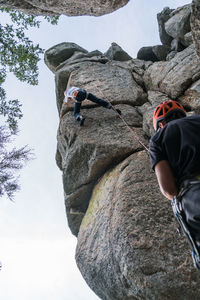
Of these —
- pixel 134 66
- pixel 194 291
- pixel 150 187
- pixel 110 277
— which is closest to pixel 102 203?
pixel 150 187

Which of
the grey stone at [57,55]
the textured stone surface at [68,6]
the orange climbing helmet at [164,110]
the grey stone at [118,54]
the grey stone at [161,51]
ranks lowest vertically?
the orange climbing helmet at [164,110]

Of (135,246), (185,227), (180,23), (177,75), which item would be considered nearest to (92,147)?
(135,246)

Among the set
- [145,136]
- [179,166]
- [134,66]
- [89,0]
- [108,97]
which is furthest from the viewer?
[134,66]

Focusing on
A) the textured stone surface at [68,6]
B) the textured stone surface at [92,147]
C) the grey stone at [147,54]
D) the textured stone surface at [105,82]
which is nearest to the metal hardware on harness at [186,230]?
the textured stone surface at [92,147]

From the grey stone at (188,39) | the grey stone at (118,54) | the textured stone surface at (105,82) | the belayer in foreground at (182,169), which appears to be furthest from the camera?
the grey stone at (118,54)

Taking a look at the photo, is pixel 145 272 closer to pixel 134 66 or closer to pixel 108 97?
pixel 108 97

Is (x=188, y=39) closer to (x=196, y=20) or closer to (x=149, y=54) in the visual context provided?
(x=149, y=54)

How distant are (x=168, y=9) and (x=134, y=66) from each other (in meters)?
4.75

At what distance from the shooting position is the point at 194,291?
3.92m

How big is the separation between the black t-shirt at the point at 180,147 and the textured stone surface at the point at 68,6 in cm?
717

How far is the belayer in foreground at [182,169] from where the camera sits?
2424 mm

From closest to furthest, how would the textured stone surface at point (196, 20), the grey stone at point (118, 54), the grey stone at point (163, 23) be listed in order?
the textured stone surface at point (196, 20), the grey stone at point (163, 23), the grey stone at point (118, 54)

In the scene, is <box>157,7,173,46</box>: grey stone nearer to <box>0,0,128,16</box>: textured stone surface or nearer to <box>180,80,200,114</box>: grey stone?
<box>0,0,128,16</box>: textured stone surface

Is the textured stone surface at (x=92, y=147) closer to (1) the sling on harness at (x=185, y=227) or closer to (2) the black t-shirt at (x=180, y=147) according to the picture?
(2) the black t-shirt at (x=180, y=147)
